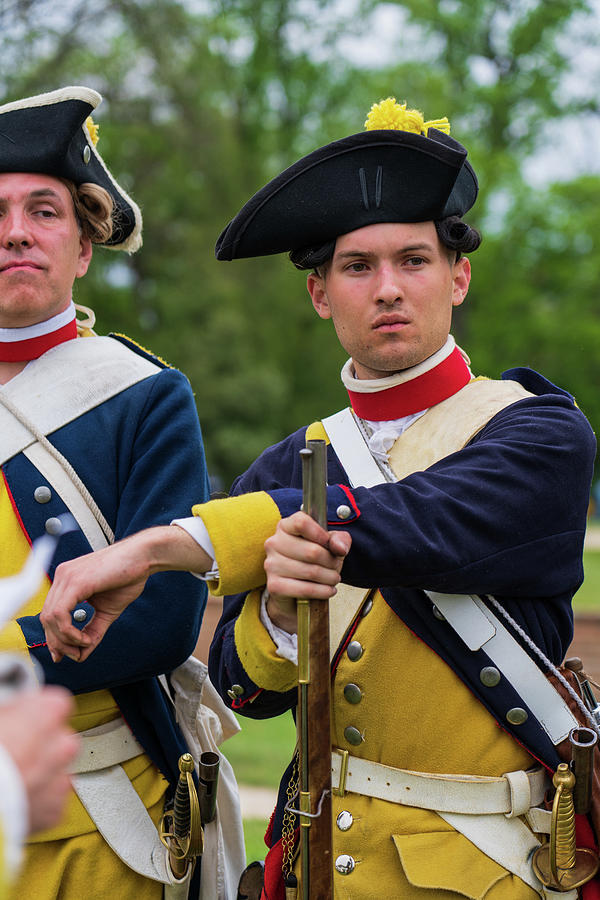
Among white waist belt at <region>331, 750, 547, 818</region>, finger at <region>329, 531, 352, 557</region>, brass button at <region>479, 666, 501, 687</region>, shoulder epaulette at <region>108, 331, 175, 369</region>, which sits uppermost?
shoulder epaulette at <region>108, 331, 175, 369</region>

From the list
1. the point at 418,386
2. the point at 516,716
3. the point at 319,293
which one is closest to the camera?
the point at 516,716

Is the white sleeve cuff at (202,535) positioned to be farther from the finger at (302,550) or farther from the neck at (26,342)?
the neck at (26,342)

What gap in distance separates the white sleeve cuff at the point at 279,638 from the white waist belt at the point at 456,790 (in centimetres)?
35

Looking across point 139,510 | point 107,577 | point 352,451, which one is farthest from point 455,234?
point 107,577

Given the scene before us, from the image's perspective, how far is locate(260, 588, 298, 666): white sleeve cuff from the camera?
8.45 feet

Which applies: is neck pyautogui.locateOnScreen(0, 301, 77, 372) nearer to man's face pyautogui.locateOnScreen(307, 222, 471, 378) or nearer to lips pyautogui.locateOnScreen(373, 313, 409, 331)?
man's face pyautogui.locateOnScreen(307, 222, 471, 378)

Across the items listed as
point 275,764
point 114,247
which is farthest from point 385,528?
point 275,764

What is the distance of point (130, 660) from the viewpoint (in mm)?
2812

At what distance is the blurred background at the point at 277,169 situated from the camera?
26.4m

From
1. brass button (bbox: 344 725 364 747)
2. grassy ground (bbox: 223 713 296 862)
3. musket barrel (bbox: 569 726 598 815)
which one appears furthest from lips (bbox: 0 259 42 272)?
grassy ground (bbox: 223 713 296 862)

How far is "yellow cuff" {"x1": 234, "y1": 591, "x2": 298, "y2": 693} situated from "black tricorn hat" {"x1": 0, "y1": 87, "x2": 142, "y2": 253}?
1406 millimetres

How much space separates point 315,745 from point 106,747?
0.84 m

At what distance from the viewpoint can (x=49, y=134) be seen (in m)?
3.10

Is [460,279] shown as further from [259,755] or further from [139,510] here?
[259,755]
